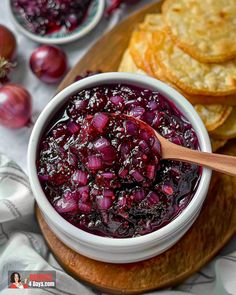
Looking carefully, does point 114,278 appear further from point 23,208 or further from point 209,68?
point 209,68

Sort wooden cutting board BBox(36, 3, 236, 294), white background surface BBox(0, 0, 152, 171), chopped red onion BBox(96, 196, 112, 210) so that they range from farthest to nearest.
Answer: white background surface BBox(0, 0, 152, 171) < wooden cutting board BBox(36, 3, 236, 294) < chopped red onion BBox(96, 196, 112, 210)

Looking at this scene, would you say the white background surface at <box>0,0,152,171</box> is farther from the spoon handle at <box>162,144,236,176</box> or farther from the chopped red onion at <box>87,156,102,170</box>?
the spoon handle at <box>162,144,236,176</box>

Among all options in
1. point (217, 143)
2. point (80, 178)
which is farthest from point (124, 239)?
point (217, 143)

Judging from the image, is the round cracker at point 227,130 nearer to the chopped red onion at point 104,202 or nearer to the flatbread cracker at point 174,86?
the flatbread cracker at point 174,86

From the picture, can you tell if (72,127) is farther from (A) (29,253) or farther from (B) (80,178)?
(A) (29,253)

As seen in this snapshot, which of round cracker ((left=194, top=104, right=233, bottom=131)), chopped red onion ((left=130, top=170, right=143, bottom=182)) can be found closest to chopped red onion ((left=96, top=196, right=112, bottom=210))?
chopped red onion ((left=130, top=170, right=143, bottom=182))

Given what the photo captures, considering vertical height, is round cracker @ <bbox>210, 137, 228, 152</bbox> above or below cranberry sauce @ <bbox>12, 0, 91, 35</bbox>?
below
